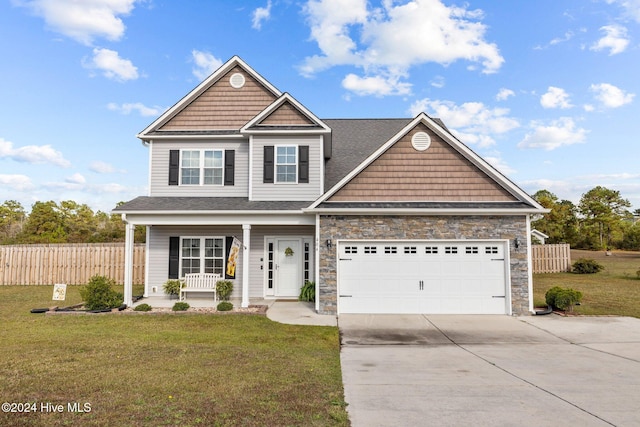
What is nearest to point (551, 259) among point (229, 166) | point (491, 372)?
point (491, 372)

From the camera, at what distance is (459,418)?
4320 millimetres

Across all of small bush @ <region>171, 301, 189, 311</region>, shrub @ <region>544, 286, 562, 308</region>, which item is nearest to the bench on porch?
small bush @ <region>171, 301, 189, 311</region>

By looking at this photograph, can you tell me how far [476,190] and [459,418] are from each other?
26.4ft

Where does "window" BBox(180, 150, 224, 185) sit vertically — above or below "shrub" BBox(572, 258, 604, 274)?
above

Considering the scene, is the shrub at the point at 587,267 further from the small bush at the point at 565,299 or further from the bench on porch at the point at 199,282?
the bench on porch at the point at 199,282

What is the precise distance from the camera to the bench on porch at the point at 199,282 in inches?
497

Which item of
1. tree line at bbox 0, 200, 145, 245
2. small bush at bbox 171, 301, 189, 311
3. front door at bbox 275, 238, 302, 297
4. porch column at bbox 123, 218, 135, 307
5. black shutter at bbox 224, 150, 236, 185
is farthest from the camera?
tree line at bbox 0, 200, 145, 245

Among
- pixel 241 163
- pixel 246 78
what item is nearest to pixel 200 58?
pixel 246 78

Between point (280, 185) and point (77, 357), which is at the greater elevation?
point (280, 185)

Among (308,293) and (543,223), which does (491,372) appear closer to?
(308,293)

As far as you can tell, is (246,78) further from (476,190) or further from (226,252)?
(476,190)

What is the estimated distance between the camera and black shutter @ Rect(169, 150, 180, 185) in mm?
13523

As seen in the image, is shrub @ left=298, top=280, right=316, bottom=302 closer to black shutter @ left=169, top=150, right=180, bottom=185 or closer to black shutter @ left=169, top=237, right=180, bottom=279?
black shutter @ left=169, top=237, right=180, bottom=279

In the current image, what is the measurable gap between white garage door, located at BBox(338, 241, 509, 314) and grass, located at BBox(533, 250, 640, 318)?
2.92m
